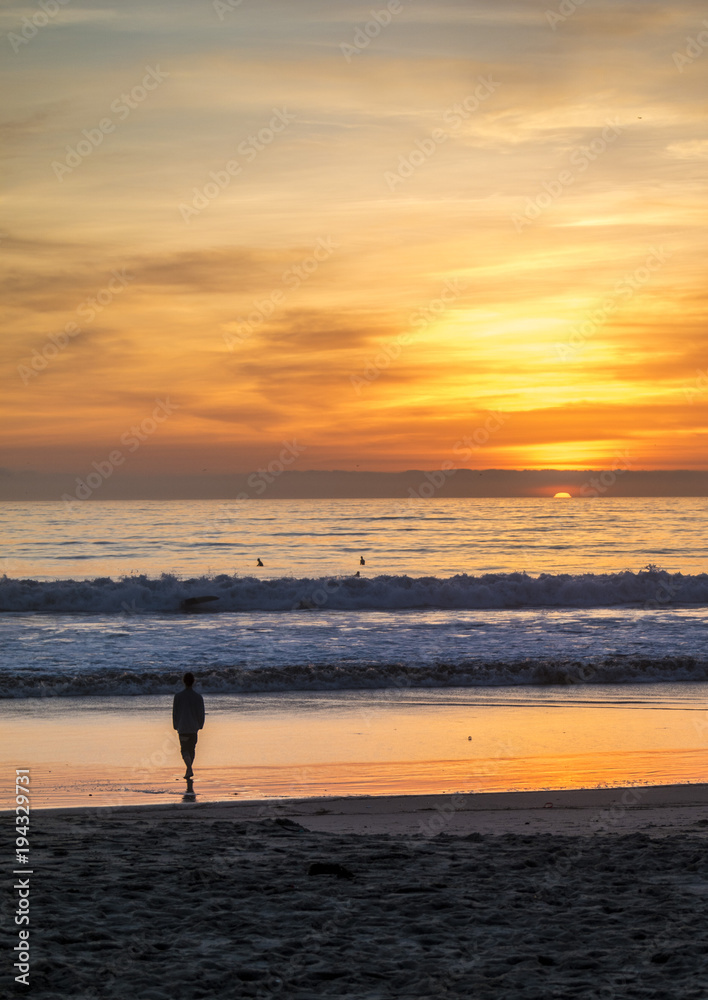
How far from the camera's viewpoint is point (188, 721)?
1206cm

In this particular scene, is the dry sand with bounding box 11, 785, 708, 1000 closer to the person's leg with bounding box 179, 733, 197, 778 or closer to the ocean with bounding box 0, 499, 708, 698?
the person's leg with bounding box 179, 733, 197, 778

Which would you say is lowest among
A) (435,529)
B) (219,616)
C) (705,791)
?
(705,791)

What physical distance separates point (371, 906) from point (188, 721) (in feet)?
20.0

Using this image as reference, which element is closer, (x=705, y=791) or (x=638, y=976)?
(x=638, y=976)

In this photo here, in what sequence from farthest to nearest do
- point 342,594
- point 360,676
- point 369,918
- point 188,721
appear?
point 342,594 < point 360,676 < point 188,721 < point 369,918

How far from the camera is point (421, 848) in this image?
8.25 m

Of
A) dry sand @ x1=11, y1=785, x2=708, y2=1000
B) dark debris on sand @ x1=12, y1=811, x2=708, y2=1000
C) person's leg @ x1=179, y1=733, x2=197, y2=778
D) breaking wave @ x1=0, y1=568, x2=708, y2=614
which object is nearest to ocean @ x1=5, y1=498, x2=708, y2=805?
breaking wave @ x1=0, y1=568, x2=708, y2=614

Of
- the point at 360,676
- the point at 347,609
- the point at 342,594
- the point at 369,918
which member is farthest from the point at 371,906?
the point at 342,594

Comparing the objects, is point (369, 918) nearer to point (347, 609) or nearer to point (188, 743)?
point (188, 743)

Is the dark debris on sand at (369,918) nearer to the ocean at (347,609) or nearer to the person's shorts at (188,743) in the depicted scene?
the person's shorts at (188,743)

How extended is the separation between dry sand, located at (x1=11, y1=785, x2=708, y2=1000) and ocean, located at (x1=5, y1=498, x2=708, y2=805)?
2084 mm

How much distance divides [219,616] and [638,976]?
29.4 meters

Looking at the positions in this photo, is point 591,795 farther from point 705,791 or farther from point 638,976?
point 638,976

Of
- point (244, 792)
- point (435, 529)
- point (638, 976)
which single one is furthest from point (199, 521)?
A: point (638, 976)
